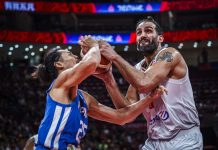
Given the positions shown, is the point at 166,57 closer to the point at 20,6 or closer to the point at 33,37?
the point at 33,37

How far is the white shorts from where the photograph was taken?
14.3ft

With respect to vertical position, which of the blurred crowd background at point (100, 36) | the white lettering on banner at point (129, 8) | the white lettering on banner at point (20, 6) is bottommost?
the blurred crowd background at point (100, 36)

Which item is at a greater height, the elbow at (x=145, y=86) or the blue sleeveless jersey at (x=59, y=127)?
the elbow at (x=145, y=86)

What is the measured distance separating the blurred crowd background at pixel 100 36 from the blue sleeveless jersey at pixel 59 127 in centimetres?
1360

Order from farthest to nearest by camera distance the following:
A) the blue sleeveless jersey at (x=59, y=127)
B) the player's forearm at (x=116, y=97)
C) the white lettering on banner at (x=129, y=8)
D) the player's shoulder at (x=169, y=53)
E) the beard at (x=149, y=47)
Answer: the white lettering on banner at (x=129, y=8) → the player's forearm at (x=116, y=97) → the beard at (x=149, y=47) → the player's shoulder at (x=169, y=53) → the blue sleeveless jersey at (x=59, y=127)

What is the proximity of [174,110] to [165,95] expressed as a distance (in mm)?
182

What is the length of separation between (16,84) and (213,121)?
36.8 feet

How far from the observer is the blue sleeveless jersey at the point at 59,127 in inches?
155

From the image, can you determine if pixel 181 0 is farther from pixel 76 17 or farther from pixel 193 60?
pixel 76 17

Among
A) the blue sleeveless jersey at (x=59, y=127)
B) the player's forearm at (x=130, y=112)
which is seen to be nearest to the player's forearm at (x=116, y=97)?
the player's forearm at (x=130, y=112)

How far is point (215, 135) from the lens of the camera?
77.7 feet

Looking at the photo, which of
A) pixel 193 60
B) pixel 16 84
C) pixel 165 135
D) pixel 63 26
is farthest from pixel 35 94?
pixel 165 135

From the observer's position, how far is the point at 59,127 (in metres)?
3.95

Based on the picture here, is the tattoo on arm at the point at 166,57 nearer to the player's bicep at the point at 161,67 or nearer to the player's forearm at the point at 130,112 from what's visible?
the player's bicep at the point at 161,67
